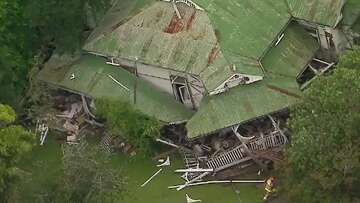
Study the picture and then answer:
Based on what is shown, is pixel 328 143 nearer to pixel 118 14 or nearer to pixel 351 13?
pixel 351 13

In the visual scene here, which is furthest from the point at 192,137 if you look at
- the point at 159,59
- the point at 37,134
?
the point at 37,134

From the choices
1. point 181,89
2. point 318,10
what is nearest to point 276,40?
point 318,10

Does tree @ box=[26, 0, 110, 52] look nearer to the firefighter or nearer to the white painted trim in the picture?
the white painted trim

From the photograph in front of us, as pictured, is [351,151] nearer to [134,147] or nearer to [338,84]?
[338,84]

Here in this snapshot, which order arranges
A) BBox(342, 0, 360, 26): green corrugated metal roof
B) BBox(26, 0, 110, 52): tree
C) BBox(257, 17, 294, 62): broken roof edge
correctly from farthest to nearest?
BBox(26, 0, 110, 52): tree → BBox(342, 0, 360, 26): green corrugated metal roof → BBox(257, 17, 294, 62): broken roof edge

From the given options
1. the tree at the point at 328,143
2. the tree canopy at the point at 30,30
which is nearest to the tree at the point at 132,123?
the tree canopy at the point at 30,30

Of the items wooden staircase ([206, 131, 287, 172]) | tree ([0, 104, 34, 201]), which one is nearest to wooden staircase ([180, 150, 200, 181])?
wooden staircase ([206, 131, 287, 172])

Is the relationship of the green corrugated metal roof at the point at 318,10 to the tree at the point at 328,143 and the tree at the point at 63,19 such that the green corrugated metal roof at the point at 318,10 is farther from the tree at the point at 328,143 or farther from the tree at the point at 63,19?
the tree at the point at 63,19
